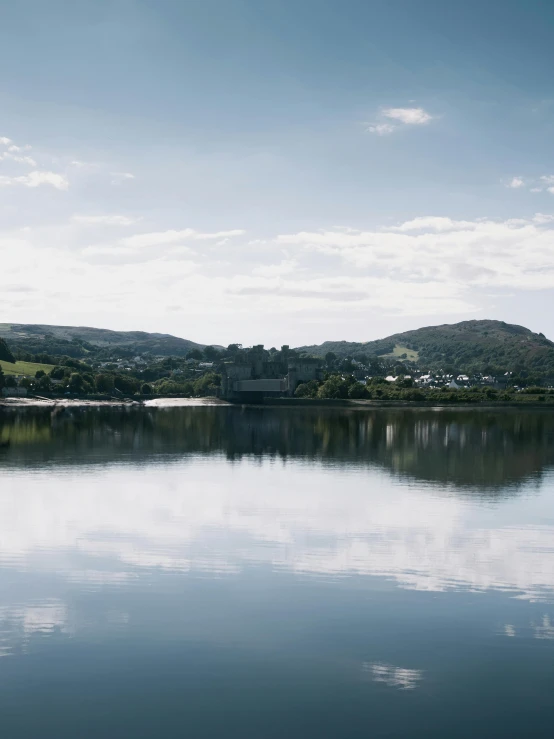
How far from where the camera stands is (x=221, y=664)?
1280cm

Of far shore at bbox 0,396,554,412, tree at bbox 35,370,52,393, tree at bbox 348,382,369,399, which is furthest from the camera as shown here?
tree at bbox 35,370,52,393

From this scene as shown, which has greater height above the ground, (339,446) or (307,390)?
(307,390)

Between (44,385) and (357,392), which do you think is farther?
(44,385)

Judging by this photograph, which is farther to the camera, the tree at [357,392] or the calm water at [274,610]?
the tree at [357,392]

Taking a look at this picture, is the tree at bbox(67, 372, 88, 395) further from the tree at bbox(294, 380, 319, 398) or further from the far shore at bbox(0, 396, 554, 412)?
the tree at bbox(294, 380, 319, 398)

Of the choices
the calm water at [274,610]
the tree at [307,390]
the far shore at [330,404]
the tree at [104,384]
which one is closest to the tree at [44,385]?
the far shore at [330,404]

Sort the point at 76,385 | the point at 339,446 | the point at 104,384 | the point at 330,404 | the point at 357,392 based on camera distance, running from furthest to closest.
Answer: the point at 104,384 < the point at 76,385 < the point at 357,392 < the point at 330,404 < the point at 339,446

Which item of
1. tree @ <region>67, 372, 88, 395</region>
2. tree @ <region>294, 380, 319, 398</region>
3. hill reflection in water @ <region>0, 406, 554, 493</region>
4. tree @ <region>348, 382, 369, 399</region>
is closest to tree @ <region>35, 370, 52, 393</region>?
tree @ <region>67, 372, 88, 395</region>

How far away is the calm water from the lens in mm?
11156

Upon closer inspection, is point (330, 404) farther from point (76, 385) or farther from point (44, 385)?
point (44, 385)

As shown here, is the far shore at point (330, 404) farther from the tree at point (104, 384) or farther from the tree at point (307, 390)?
the tree at point (104, 384)

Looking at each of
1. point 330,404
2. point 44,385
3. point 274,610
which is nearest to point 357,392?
point 330,404

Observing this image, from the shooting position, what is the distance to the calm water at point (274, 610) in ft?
36.6

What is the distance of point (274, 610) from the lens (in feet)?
51.5
